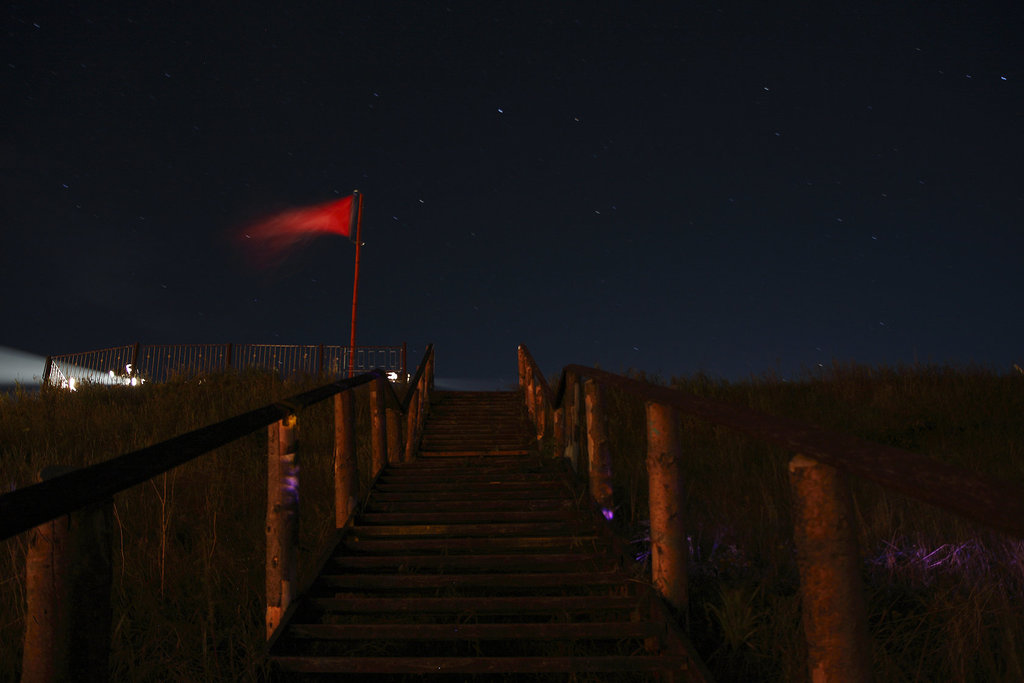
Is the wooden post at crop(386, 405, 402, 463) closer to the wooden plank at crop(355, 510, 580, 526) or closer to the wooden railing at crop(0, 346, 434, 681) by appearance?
the wooden plank at crop(355, 510, 580, 526)

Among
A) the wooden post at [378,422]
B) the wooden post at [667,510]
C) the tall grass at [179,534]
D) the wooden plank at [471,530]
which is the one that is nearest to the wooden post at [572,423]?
the wooden plank at [471,530]

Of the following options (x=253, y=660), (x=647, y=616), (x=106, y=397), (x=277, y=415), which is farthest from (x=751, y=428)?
(x=106, y=397)

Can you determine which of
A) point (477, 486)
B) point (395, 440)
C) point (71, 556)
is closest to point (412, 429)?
point (395, 440)

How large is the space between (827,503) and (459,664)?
1434mm

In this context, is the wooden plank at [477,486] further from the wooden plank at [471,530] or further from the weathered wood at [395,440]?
the weathered wood at [395,440]

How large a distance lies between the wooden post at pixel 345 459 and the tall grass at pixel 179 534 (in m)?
0.34

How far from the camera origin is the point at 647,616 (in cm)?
237

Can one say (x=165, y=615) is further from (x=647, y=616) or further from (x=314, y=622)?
(x=647, y=616)

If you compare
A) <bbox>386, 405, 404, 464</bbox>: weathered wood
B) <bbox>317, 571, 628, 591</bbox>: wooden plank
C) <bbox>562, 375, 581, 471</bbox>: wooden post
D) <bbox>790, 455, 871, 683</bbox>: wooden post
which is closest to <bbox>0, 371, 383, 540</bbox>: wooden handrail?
<bbox>317, 571, 628, 591</bbox>: wooden plank

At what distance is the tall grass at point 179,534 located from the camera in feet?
7.80

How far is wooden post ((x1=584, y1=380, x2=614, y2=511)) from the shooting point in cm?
358

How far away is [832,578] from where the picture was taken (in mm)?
1335

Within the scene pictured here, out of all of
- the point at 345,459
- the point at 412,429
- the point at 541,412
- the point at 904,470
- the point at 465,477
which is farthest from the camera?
the point at 412,429

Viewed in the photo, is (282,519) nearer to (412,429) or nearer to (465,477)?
(465,477)
